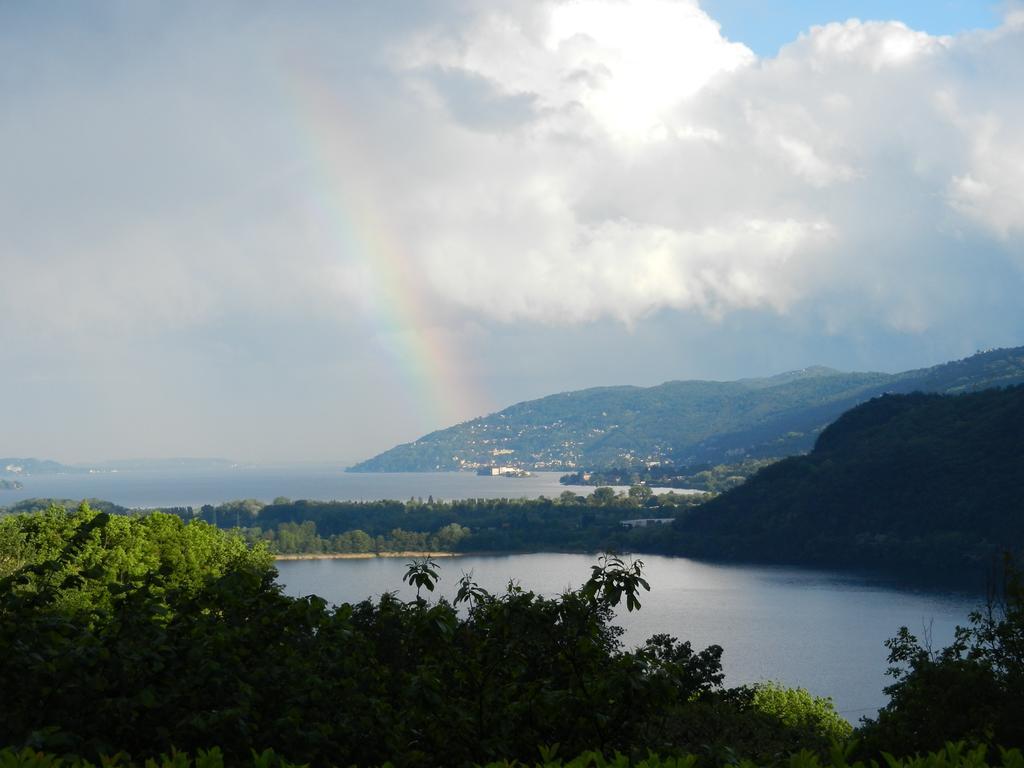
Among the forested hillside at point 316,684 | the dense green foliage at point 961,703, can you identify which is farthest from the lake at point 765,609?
the forested hillside at point 316,684

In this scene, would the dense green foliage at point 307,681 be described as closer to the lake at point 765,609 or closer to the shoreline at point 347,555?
the lake at point 765,609

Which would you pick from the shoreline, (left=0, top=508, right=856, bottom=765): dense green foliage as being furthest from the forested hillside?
the shoreline

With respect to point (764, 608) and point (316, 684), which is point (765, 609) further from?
point (316, 684)

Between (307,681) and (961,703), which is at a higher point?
(307,681)

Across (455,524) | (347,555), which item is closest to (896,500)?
(455,524)

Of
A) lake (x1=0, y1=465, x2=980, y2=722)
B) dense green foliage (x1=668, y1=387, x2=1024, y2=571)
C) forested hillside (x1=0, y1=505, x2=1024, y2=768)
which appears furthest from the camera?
dense green foliage (x1=668, y1=387, x2=1024, y2=571)

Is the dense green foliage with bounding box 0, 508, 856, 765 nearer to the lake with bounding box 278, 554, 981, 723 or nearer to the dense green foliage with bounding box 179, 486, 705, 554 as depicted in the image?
the lake with bounding box 278, 554, 981, 723

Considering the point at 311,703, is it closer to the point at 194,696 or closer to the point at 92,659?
the point at 194,696
